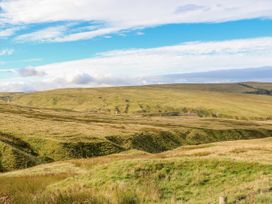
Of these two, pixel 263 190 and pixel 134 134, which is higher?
pixel 263 190

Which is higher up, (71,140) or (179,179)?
(179,179)

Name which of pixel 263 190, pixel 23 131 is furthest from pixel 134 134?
pixel 263 190

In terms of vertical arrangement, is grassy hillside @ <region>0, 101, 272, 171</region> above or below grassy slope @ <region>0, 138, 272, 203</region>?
below

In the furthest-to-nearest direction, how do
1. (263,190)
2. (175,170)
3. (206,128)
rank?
(206,128)
(175,170)
(263,190)

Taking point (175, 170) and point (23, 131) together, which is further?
point (23, 131)

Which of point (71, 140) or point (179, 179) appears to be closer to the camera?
point (179, 179)

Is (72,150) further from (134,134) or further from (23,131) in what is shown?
(134,134)

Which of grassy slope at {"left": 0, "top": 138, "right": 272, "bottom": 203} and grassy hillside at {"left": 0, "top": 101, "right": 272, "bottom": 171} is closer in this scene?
grassy slope at {"left": 0, "top": 138, "right": 272, "bottom": 203}

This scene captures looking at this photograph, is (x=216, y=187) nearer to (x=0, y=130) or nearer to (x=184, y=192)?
(x=184, y=192)

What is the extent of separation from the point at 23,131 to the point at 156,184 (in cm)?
6281

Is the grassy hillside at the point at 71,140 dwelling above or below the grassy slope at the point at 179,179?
below

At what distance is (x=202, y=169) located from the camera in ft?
97.6

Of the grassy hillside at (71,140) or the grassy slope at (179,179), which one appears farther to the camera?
the grassy hillside at (71,140)

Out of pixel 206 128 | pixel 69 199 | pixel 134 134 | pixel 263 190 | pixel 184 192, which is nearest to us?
pixel 69 199
